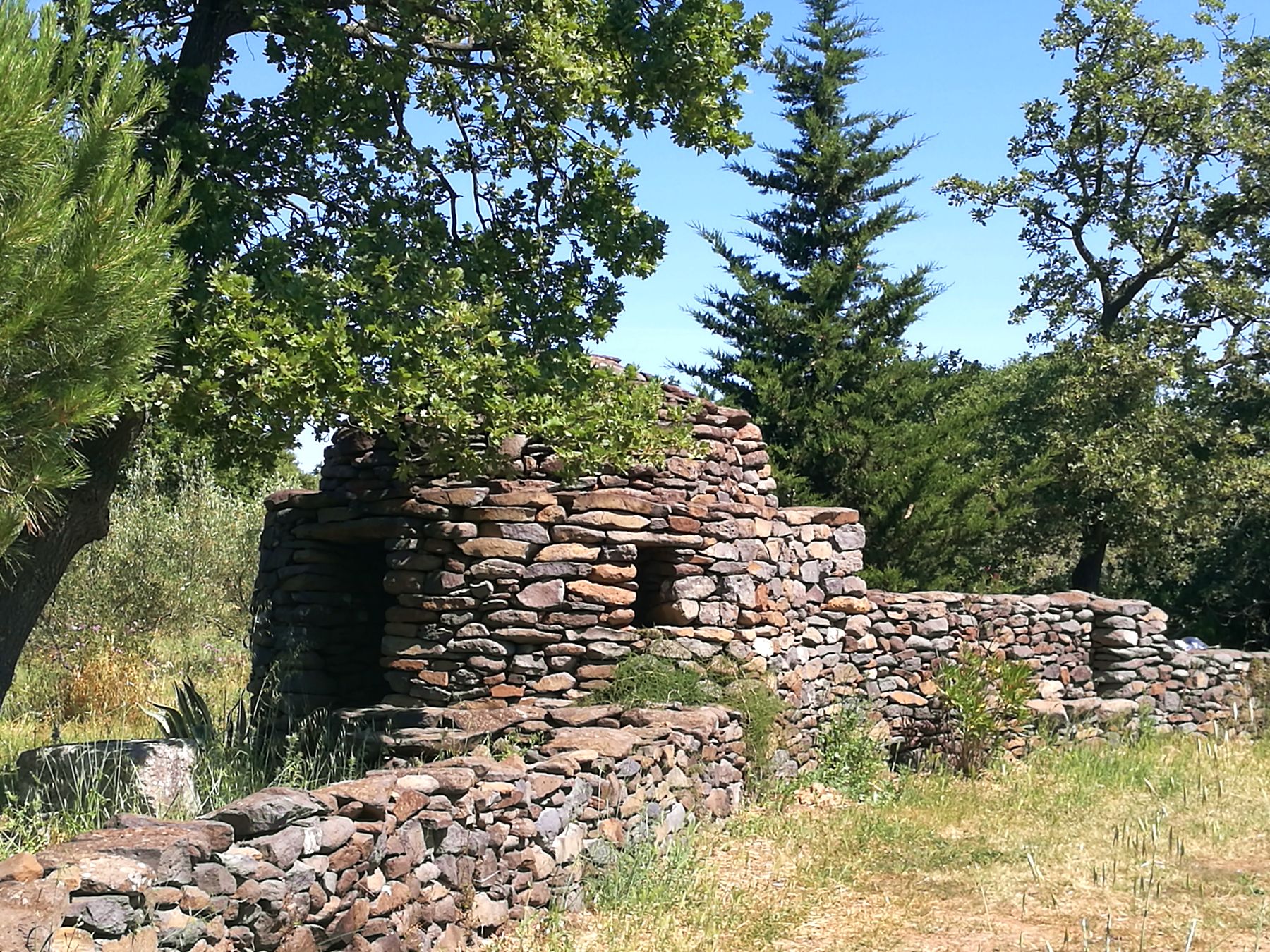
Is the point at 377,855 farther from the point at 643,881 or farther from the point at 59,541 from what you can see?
the point at 59,541

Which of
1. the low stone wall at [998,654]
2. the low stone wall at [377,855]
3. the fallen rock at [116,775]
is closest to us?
the low stone wall at [377,855]

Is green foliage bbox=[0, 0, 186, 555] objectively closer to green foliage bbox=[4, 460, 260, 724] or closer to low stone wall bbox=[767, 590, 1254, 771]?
low stone wall bbox=[767, 590, 1254, 771]

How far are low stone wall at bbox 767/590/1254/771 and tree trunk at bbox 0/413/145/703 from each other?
4.84m

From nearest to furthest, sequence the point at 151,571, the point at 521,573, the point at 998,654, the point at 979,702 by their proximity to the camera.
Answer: the point at 521,573, the point at 979,702, the point at 998,654, the point at 151,571

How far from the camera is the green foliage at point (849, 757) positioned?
10062 mm

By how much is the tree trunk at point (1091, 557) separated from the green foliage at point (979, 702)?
8.13 meters

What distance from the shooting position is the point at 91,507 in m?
7.57

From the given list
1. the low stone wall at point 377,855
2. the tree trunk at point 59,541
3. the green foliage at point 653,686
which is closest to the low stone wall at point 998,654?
the green foliage at point 653,686

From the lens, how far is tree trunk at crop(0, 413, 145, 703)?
295 inches

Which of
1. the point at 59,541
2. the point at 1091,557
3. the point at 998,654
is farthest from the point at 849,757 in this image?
the point at 1091,557

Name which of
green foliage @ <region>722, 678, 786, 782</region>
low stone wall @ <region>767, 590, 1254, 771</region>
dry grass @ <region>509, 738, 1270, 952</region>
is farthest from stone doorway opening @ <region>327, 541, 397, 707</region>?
dry grass @ <region>509, 738, 1270, 952</region>

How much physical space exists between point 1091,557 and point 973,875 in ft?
42.6

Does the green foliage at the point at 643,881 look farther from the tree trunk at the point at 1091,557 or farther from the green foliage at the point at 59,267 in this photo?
the tree trunk at the point at 1091,557

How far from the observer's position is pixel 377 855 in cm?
532
